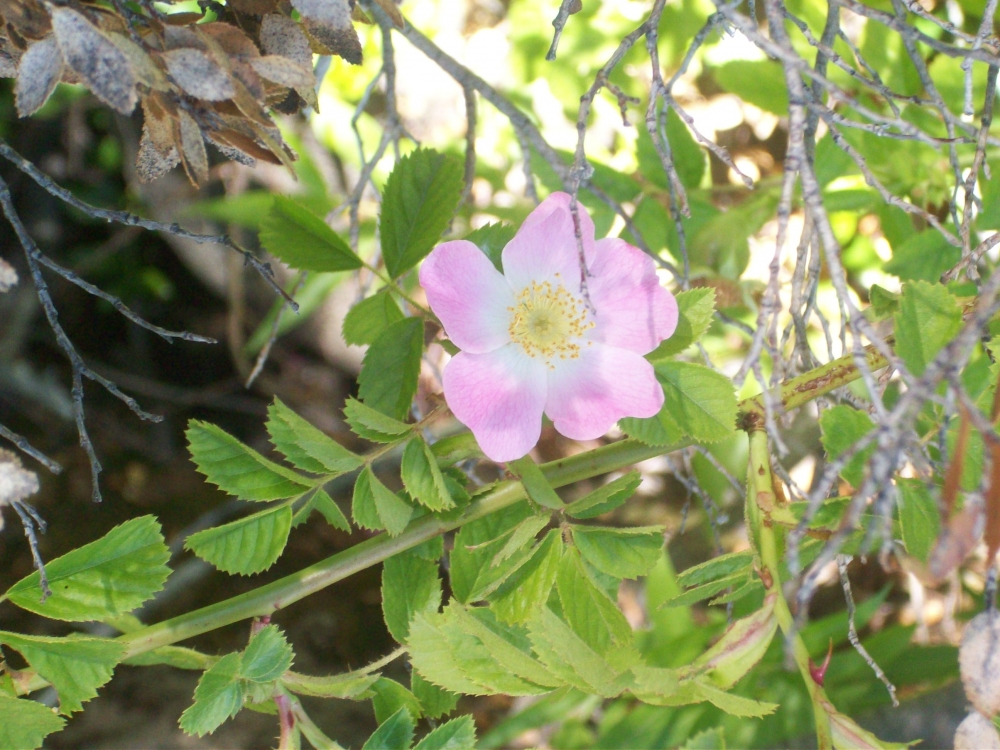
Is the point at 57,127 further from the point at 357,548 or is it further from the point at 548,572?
the point at 548,572

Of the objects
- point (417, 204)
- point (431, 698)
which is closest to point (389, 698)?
point (431, 698)

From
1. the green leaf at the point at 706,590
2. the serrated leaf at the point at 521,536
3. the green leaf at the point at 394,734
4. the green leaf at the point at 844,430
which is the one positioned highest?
the green leaf at the point at 844,430

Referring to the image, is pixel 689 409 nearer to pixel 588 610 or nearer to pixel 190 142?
pixel 588 610

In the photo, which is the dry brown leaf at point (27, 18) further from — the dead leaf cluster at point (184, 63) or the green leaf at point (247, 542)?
the green leaf at point (247, 542)

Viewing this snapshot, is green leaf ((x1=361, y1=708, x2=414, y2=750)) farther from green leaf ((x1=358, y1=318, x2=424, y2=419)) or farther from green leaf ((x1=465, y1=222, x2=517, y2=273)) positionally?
green leaf ((x1=465, y1=222, x2=517, y2=273))

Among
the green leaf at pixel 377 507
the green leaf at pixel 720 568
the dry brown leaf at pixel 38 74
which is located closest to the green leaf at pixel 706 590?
the green leaf at pixel 720 568

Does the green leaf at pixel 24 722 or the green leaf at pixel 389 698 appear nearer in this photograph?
the green leaf at pixel 24 722
